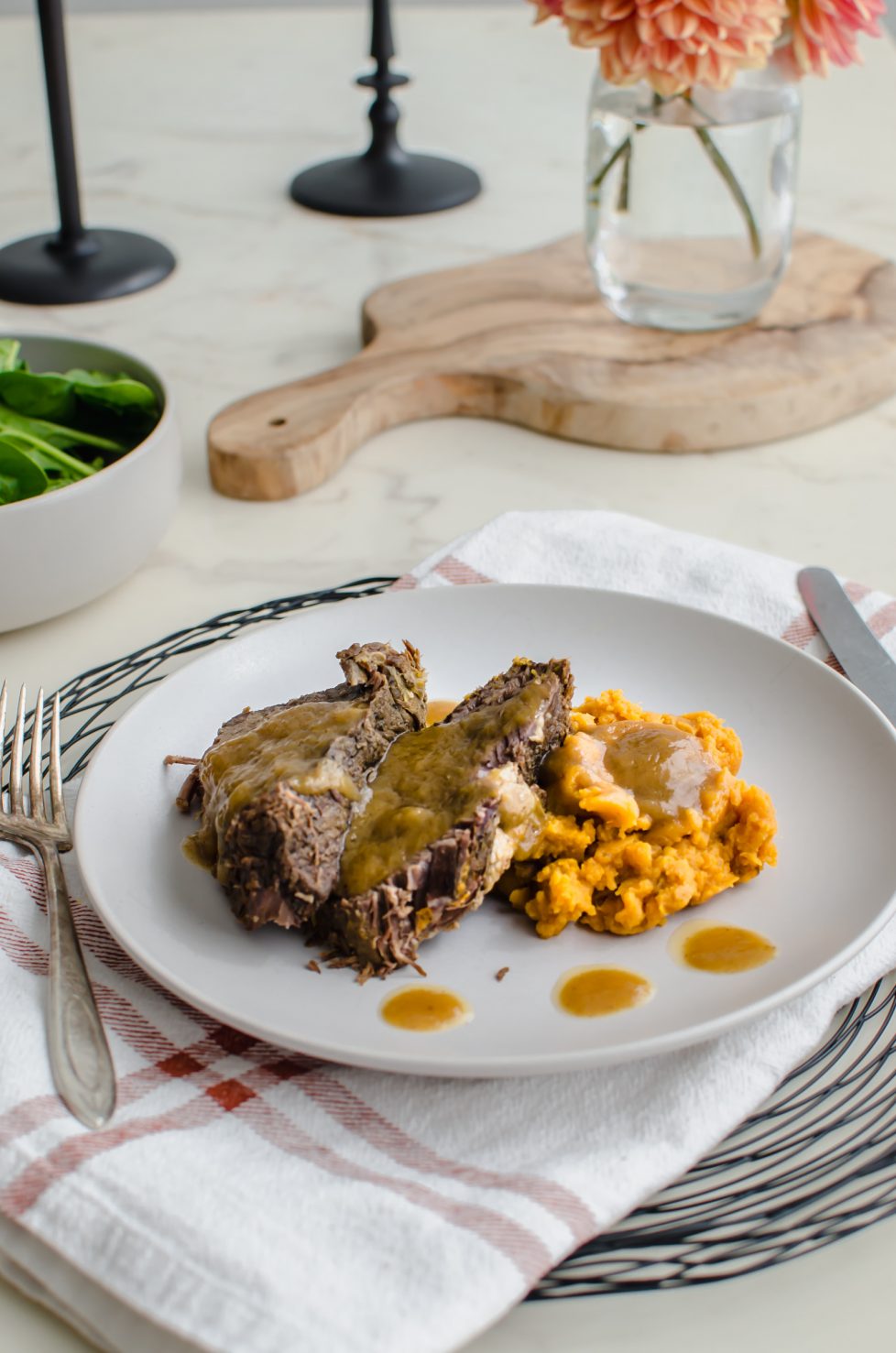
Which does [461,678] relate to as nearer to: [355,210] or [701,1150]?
[701,1150]

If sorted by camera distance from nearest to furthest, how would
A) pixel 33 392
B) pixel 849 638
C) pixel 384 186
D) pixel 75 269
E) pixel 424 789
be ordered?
pixel 424 789 → pixel 849 638 → pixel 33 392 → pixel 75 269 → pixel 384 186

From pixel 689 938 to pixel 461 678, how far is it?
0.65 metres

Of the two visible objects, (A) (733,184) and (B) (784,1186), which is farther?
→ (A) (733,184)

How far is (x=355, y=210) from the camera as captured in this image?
4.34 meters

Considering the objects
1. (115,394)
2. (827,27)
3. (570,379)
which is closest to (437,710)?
(115,394)

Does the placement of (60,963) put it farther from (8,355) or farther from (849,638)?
(8,355)

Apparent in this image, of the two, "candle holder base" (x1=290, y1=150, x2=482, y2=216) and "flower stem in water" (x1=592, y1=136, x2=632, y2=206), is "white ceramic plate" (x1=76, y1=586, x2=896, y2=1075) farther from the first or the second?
"candle holder base" (x1=290, y1=150, x2=482, y2=216)

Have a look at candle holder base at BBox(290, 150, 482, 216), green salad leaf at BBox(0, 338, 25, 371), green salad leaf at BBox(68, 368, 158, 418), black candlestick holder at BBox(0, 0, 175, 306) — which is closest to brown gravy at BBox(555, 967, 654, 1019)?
green salad leaf at BBox(68, 368, 158, 418)

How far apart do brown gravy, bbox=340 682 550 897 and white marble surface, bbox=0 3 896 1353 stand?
0.51 m

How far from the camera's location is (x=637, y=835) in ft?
5.76

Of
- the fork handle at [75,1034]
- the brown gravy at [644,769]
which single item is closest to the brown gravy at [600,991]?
the brown gravy at [644,769]

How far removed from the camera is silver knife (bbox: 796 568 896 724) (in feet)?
7.27

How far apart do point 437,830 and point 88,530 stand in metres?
1.10

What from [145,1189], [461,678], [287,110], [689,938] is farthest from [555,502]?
[287,110]
